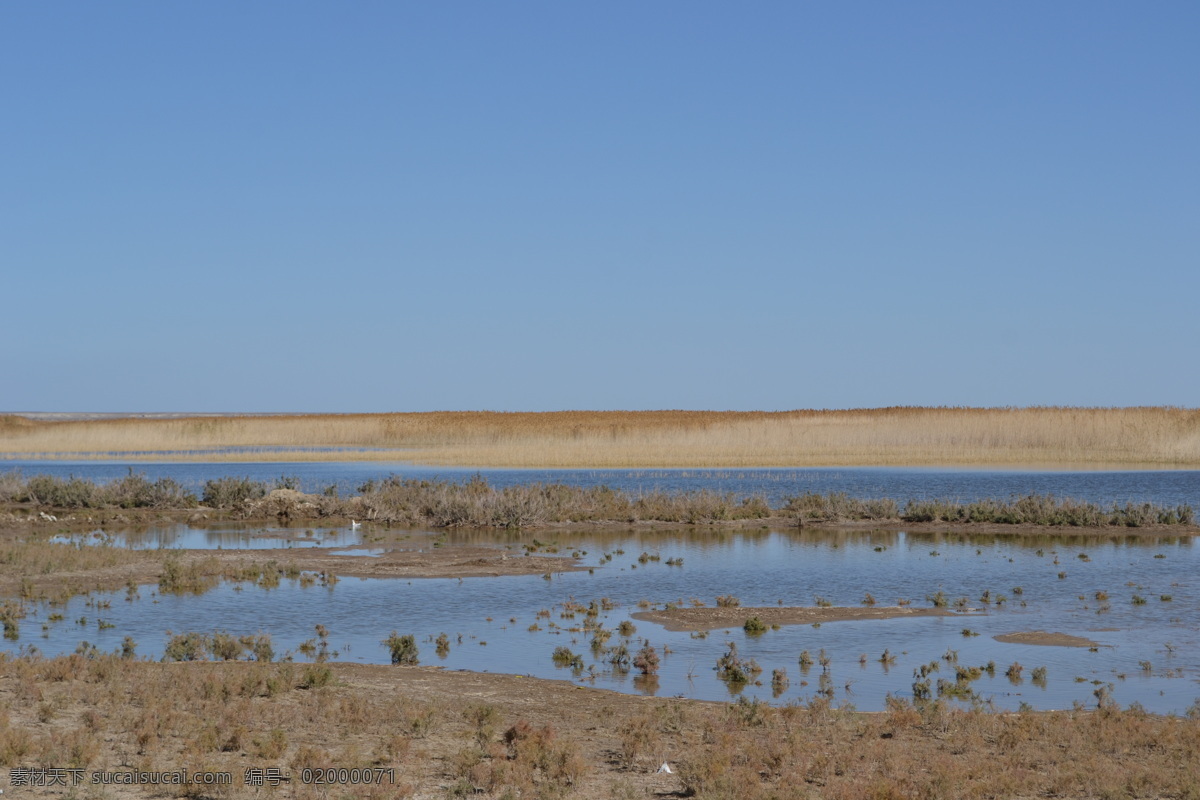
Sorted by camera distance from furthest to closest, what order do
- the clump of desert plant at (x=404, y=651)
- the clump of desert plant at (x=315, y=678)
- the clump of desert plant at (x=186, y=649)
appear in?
the clump of desert plant at (x=404, y=651)
the clump of desert plant at (x=186, y=649)
the clump of desert plant at (x=315, y=678)

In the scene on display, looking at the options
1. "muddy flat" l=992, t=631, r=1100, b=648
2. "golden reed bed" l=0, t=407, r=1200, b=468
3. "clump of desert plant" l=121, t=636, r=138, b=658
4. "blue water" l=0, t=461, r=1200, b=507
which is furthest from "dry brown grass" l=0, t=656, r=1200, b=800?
"golden reed bed" l=0, t=407, r=1200, b=468

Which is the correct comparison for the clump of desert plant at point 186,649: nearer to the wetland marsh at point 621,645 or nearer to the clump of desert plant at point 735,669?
the wetland marsh at point 621,645

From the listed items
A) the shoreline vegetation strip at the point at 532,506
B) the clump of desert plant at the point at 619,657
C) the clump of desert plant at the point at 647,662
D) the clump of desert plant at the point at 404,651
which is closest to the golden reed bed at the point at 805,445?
the shoreline vegetation strip at the point at 532,506

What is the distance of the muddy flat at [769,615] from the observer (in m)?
16.9

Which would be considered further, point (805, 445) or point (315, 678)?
point (805, 445)

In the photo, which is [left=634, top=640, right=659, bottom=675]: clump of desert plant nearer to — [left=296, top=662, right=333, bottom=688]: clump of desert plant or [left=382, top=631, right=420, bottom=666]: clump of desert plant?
[left=382, top=631, right=420, bottom=666]: clump of desert plant

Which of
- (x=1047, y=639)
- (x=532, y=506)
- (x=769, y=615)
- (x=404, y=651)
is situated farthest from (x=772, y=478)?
(x=404, y=651)

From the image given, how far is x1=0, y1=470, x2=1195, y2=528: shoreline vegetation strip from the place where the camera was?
100ft

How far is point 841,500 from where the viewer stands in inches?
1256

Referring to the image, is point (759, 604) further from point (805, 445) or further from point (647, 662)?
point (805, 445)

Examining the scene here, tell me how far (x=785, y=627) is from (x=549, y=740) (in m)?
7.57

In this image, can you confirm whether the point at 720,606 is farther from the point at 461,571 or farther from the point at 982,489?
the point at 982,489

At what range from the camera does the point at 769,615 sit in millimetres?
17562

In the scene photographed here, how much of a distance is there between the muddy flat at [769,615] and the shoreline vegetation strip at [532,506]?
42.4ft
